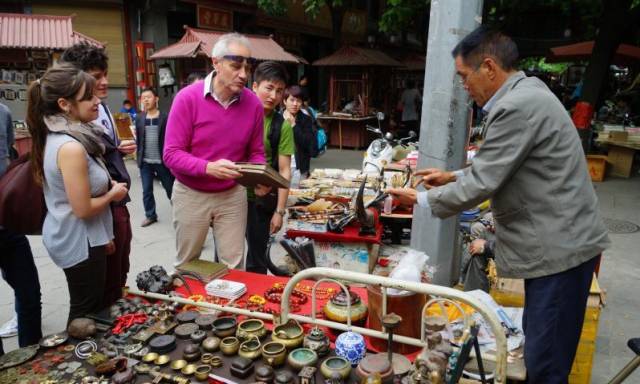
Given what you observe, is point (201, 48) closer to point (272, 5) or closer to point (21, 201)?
point (272, 5)

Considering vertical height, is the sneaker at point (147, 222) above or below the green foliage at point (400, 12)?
below

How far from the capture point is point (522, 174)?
2037 millimetres

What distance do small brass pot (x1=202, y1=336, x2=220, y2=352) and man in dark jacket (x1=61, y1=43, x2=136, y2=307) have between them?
914 mm

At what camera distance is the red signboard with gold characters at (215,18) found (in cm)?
1150

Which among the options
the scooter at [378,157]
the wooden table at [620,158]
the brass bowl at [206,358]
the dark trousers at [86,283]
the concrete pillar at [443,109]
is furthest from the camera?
the wooden table at [620,158]

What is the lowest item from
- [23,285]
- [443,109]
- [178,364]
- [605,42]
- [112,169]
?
[23,285]

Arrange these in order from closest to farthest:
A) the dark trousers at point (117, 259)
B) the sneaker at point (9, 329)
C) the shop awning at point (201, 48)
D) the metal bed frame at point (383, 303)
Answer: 1. the metal bed frame at point (383, 303)
2. the dark trousers at point (117, 259)
3. the sneaker at point (9, 329)
4. the shop awning at point (201, 48)

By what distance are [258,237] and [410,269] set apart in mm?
1856

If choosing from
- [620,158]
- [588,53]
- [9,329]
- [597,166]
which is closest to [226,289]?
[9,329]

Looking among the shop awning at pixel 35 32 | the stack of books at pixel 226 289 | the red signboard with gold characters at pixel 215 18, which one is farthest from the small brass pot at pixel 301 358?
the red signboard with gold characters at pixel 215 18

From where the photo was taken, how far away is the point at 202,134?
287 cm

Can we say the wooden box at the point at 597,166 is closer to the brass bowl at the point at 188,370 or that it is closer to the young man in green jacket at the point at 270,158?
the young man in green jacket at the point at 270,158

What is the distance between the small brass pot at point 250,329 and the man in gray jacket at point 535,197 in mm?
1028

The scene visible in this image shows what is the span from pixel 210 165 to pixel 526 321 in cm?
187
